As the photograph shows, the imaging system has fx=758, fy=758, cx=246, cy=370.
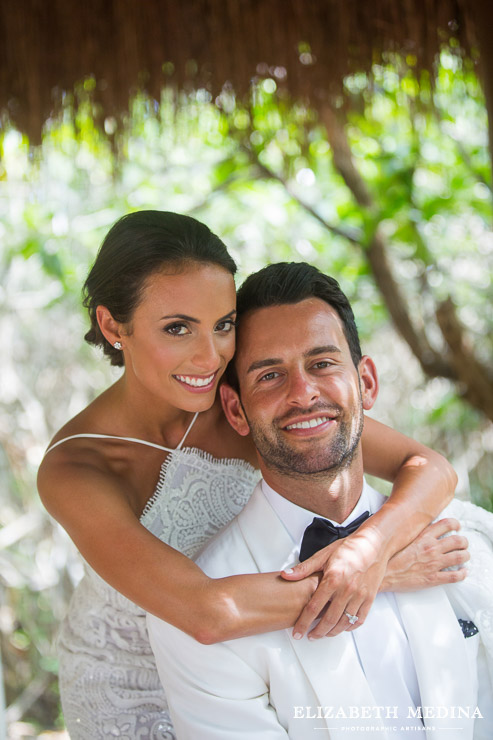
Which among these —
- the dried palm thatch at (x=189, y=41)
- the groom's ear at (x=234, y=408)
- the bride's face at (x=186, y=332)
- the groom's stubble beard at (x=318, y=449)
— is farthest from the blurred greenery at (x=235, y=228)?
the groom's stubble beard at (x=318, y=449)

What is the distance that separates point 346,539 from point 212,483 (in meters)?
0.70

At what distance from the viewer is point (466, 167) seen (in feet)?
17.7

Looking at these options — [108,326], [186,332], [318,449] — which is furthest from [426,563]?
[108,326]

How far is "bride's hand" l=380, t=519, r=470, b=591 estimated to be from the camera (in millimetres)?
1975

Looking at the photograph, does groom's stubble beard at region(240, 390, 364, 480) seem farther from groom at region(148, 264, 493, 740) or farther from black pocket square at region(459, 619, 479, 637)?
black pocket square at region(459, 619, 479, 637)

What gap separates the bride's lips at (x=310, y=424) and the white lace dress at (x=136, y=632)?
0.53m

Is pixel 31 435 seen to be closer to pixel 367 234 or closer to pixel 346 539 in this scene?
pixel 367 234

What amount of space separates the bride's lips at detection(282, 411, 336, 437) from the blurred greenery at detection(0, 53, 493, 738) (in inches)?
83.2

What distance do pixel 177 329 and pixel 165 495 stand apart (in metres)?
0.59

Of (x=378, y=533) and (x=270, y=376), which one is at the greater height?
(x=270, y=376)

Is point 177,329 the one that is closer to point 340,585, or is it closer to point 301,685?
point 340,585

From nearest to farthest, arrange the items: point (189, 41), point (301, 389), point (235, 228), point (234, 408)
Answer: point (301, 389) < point (234, 408) < point (189, 41) < point (235, 228)

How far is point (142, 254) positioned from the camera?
7.20ft

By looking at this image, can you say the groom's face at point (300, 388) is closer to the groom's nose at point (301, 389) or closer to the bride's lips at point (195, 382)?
the groom's nose at point (301, 389)
